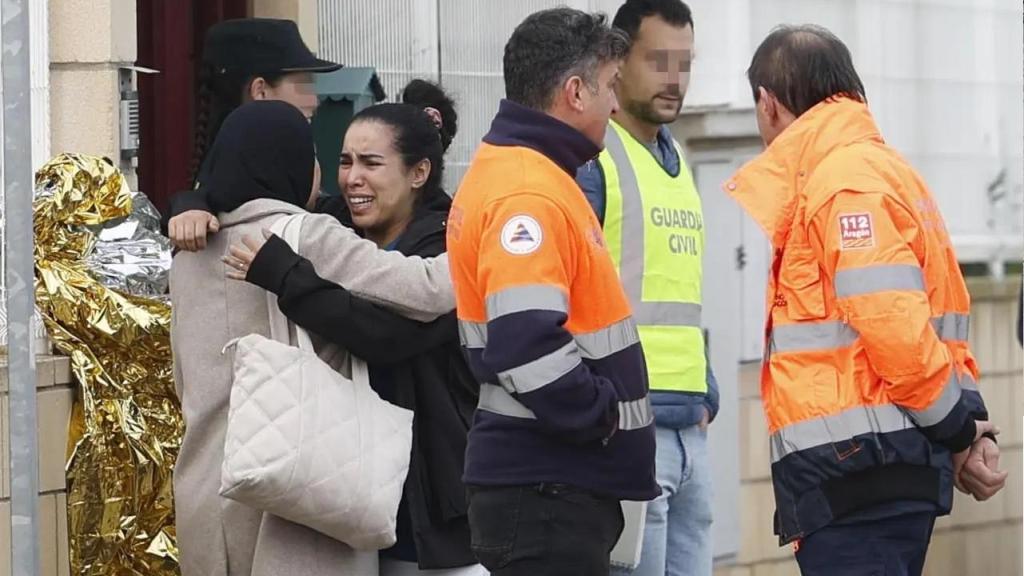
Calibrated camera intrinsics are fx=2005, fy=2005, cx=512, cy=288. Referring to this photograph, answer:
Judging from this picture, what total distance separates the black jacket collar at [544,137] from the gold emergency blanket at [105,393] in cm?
172

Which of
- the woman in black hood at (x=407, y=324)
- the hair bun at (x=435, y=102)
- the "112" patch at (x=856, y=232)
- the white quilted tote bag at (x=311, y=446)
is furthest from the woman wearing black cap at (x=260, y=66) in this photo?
the "112" patch at (x=856, y=232)

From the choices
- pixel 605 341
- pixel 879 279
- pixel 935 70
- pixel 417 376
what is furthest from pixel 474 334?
pixel 935 70

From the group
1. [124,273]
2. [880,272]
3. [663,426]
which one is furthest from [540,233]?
[124,273]

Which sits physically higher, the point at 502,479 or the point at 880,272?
the point at 880,272

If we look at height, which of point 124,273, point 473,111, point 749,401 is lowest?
point 749,401

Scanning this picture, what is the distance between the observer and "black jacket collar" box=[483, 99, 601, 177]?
163 inches

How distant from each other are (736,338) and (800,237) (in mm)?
2986

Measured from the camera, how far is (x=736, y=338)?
740 cm

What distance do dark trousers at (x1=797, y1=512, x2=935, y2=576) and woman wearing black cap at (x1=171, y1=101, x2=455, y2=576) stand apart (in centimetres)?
100

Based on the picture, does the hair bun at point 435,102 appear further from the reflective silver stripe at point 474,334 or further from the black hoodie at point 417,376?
the reflective silver stripe at point 474,334

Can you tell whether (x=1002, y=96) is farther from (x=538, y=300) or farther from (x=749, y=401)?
(x=538, y=300)

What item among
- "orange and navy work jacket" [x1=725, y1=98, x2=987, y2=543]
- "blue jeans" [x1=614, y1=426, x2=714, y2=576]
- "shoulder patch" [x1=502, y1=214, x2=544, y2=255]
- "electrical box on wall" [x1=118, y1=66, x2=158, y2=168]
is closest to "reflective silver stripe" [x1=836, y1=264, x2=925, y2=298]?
"orange and navy work jacket" [x1=725, y1=98, x2=987, y2=543]

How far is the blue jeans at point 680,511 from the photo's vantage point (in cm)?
516

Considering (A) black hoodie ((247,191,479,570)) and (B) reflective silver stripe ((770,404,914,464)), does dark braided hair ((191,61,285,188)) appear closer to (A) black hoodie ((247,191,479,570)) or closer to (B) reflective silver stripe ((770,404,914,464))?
(A) black hoodie ((247,191,479,570))
